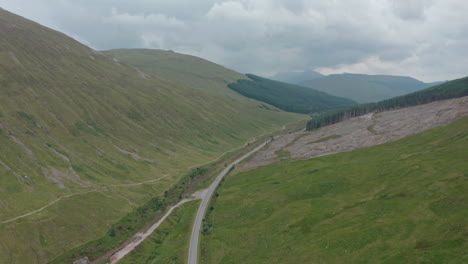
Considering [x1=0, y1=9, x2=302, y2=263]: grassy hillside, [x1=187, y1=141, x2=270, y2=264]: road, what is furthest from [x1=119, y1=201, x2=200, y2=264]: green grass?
[x1=0, y1=9, x2=302, y2=263]: grassy hillside

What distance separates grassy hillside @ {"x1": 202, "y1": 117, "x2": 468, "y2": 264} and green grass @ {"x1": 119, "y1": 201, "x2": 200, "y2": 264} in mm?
6628

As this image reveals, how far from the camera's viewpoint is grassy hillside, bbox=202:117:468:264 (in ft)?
182

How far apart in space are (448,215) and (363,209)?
18329 mm

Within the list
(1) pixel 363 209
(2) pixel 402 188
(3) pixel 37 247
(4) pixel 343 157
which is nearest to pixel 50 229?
(3) pixel 37 247

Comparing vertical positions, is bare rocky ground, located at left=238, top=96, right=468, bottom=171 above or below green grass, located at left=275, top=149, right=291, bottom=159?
above

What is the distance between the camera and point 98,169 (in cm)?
14362

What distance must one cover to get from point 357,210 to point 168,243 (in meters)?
51.8

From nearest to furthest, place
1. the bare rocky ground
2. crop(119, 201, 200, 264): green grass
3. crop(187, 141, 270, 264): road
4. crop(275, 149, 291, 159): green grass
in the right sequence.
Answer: crop(187, 141, 270, 264): road → crop(119, 201, 200, 264): green grass → the bare rocky ground → crop(275, 149, 291, 159): green grass

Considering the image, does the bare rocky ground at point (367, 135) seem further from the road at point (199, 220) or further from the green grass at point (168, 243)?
the green grass at point (168, 243)

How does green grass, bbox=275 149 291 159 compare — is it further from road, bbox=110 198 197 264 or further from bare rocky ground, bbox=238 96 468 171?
road, bbox=110 198 197 264

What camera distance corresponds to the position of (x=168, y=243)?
88.4 metres

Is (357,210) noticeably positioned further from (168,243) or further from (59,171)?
(59,171)

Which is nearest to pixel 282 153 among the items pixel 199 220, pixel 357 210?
pixel 199 220

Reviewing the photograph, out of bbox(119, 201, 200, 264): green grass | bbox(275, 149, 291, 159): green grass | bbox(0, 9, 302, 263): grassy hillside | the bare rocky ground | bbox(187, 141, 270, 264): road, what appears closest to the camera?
bbox(187, 141, 270, 264): road
